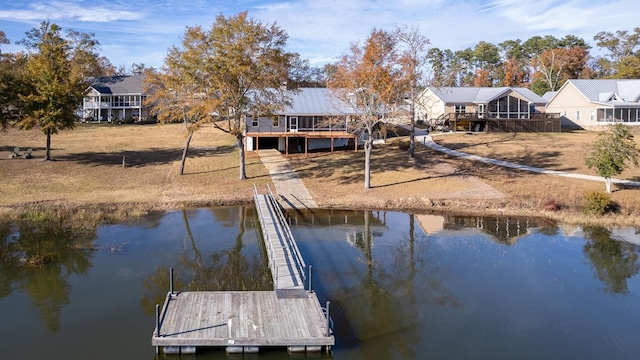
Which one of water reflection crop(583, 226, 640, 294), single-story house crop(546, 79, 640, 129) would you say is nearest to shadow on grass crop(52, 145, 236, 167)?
water reflection crop(583, 226, 640, 294)

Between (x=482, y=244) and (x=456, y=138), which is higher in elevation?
(x=456, y=138)

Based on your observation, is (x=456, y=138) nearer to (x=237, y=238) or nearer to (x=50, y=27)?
(x=237, y=238)

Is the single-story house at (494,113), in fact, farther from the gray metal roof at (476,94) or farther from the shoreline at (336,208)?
the shoreline at (336,208)

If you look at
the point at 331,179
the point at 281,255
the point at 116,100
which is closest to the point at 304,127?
the point at 331,179

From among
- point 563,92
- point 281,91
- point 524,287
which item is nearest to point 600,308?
point 524,287

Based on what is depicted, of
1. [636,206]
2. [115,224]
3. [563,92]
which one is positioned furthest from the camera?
[563,92]

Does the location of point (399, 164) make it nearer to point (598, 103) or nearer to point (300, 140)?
point (300, 140)
